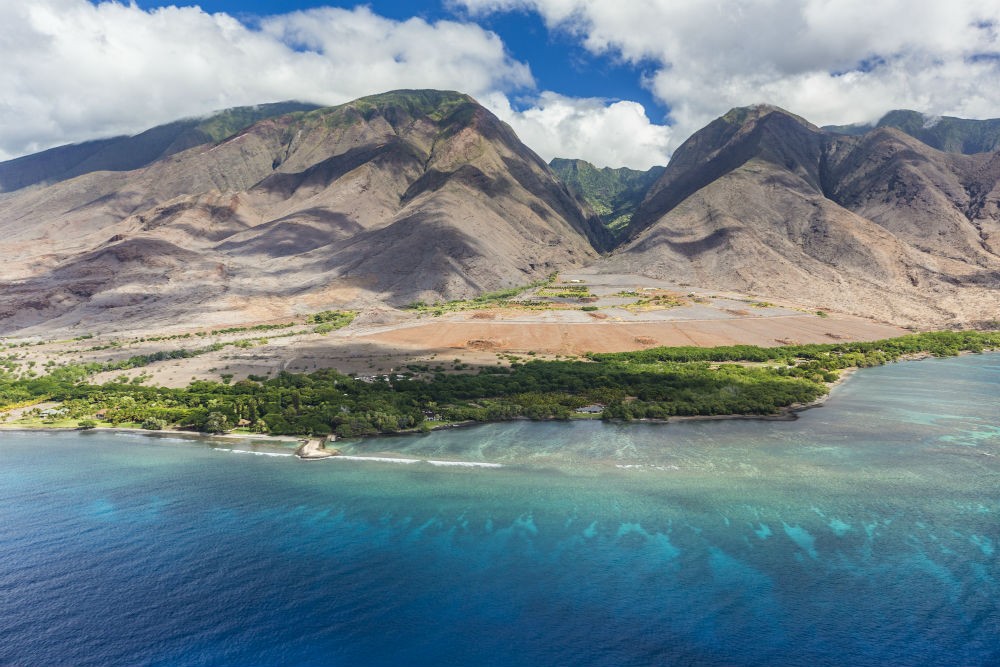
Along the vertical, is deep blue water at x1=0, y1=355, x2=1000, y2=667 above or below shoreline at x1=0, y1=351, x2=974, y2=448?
below

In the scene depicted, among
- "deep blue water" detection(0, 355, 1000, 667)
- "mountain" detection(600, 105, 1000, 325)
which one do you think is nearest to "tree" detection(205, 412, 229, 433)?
"deep blue water" detection(0, 355, 1000, 667)

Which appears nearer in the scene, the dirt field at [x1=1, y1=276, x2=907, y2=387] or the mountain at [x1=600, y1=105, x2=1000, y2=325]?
the dirt field at [x1=1, y1=276, x2=907, y2=387]

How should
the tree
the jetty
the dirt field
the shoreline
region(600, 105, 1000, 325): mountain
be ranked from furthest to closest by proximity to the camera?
region(600, 105, 1000, 325): mountain, the dirt field, the tree, the shoreline, the jetty

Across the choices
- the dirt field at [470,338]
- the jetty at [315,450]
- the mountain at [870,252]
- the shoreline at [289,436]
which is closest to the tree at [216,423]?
the shoreline at [289,436]

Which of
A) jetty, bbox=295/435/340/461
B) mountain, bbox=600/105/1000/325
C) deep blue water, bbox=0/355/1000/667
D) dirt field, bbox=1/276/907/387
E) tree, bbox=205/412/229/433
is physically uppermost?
mountain, bbox=600/105/1000/325

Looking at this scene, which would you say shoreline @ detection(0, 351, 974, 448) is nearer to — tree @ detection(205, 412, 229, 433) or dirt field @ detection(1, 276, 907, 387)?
tree @ detection(205, 412, 229, 433)

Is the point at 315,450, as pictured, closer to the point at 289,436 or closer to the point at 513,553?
the point at 289,436

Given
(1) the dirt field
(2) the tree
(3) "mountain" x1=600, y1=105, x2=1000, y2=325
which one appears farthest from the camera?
(3) "mountain" x1=600, y1=105, x2=1000, y2=325

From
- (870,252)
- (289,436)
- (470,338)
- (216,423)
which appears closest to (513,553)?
(289,436)

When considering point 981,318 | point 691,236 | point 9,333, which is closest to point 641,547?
point 981,318

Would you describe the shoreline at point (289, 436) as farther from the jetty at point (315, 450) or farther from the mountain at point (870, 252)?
the mountain at point (870, 252)
